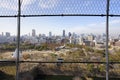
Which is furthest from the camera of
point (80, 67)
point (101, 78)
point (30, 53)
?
point (30, 53)

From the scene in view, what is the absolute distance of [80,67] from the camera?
15.8 meters

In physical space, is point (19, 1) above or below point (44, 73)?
above

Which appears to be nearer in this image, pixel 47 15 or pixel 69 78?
pixel 47 15

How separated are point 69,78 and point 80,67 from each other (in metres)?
1.14

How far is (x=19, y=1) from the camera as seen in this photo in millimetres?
3348

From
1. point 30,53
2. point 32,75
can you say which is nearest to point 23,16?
point 32,75

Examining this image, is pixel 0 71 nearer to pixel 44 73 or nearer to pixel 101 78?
pixel 44 73

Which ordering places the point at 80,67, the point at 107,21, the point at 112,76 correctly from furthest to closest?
the point at 80,67 < the point at 112,76 < the point at 107,21

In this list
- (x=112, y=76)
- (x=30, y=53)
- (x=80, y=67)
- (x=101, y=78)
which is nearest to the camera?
(x=112, y=76)

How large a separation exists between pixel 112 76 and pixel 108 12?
10.7 meters

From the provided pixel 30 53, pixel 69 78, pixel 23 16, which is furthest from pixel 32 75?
pixel 23 16

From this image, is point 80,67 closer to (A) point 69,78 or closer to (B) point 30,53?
(A) point 69,78

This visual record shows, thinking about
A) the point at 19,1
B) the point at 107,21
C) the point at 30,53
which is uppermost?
the point at 19,1

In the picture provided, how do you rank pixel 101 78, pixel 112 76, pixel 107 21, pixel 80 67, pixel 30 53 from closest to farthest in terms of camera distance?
pixel 107 21 → pixel 112 76 → pixel 101 78 → pixel 80 67 → pixel 30 53
